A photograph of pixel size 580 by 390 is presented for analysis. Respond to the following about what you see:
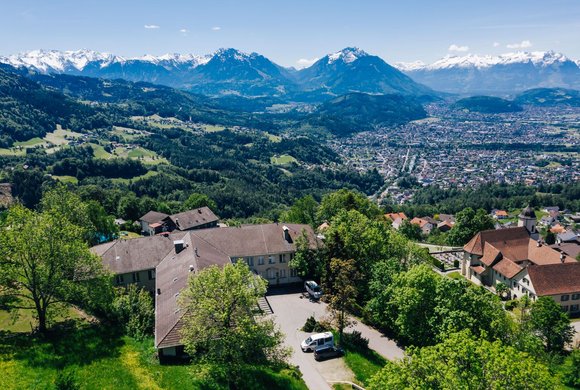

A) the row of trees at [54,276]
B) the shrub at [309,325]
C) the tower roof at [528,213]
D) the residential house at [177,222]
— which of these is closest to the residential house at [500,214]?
the tower roof at [528,213]

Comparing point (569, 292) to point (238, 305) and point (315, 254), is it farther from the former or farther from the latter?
point (238, 305)

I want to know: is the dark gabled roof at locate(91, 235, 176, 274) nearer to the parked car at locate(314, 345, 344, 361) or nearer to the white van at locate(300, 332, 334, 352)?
the white van at locate(300, 332, 334, 352)

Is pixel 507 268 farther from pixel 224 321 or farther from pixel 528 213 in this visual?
pixel 224 321

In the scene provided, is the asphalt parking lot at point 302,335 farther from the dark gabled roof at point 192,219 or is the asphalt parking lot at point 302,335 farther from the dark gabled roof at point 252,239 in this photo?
the dark gabled roof at point 192,219

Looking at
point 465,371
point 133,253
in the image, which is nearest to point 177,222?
point 133,253

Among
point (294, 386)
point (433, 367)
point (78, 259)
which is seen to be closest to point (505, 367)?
point (433, 367)
